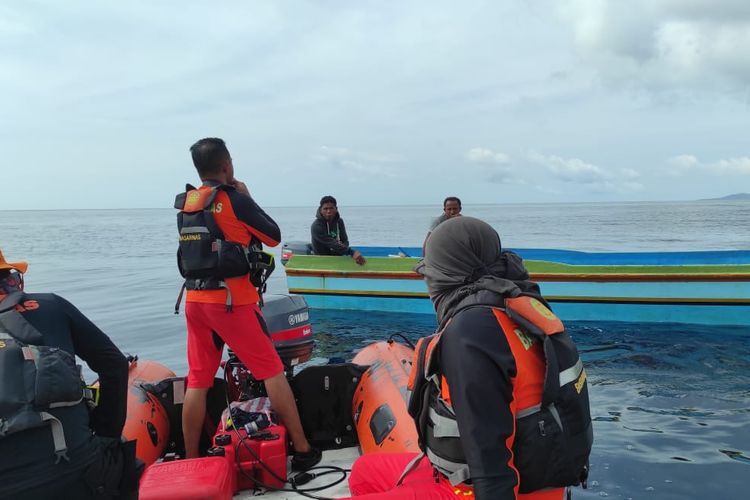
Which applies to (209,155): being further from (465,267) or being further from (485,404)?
(485,404)

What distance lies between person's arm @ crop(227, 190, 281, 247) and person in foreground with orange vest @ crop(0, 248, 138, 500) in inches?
52.9

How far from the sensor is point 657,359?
23.8 ft

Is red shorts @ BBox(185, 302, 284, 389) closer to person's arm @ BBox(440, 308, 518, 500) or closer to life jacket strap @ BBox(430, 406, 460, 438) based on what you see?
life jacket strap @ BBox(430, 406, 460, 438)

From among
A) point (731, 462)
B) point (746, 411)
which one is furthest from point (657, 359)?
point (731, 462)

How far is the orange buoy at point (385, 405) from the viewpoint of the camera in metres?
3.32

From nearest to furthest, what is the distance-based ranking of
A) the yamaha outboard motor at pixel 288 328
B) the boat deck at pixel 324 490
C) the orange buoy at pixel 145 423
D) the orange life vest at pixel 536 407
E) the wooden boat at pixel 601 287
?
the orange life vest at pixel 536 407 → the boat deck at pixel 324 490 → the orange buoy at pixel 145 423 → the yamaha outboard motor at pixel 288 328 → the wooden boat at pixel 601 287

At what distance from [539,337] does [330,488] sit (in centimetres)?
198

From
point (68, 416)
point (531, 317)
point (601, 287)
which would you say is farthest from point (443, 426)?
point (601, 287)

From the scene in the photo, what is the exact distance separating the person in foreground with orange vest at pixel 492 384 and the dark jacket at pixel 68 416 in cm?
103

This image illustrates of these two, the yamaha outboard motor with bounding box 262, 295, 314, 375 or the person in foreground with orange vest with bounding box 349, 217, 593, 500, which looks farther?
the yamaha outboard motor with bounding box 262, 295, 314, 375

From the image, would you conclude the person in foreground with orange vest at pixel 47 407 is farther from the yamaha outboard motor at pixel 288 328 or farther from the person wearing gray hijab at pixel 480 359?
the yamaha outboard motor at pixel 288 328

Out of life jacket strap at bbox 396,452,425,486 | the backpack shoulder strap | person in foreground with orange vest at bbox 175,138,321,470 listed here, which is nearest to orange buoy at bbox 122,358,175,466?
person in foreground with orange vest at bbox 175,138,321,470

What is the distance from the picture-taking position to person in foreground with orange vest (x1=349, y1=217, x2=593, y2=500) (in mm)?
1624

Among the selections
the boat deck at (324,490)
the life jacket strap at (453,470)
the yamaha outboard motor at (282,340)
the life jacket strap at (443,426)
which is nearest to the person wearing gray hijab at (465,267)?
the life jacket strap at (443,426)
